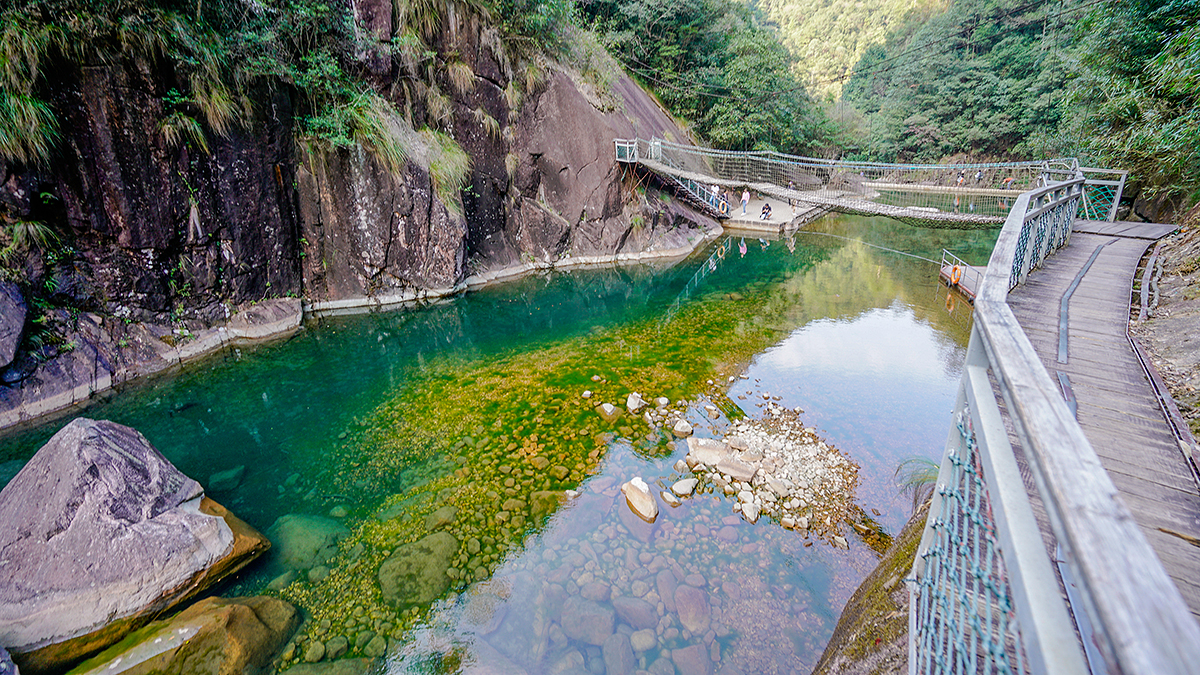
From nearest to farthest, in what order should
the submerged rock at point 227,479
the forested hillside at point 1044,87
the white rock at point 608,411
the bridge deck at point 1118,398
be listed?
1. the bridge deck at point 1118,398
2. the submerged rock at point 227,479
3. the white rock at point 608,411
4. the forested hillside at point 1044,87

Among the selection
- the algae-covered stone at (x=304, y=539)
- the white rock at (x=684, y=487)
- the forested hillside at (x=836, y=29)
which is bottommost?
the algae-covered stone at (x=304, y=539)

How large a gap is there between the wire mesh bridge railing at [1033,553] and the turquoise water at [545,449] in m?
2.45

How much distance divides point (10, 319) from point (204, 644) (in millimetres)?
6712

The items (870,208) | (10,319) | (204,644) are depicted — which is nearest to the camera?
(204,644)

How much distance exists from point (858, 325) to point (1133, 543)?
1045cm

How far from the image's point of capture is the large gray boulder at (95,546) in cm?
341

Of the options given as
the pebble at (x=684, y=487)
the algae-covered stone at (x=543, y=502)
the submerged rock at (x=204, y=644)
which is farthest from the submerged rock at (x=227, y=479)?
the pebble at (x=684, y=487)

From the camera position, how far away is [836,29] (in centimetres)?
5638

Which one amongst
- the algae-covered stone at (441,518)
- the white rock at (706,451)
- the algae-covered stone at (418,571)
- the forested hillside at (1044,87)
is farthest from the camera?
the forested hillside at (1044,87)

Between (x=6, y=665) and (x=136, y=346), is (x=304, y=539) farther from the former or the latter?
(x=136, y=346)

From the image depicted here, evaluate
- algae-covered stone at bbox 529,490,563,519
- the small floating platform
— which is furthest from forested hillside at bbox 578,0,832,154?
algae-covered stone at bbox 529,490,563,519

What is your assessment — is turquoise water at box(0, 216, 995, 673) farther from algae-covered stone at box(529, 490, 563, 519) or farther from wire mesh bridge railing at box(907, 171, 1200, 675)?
wire mesh bridge railing at box(907, 171, 1200, 675)

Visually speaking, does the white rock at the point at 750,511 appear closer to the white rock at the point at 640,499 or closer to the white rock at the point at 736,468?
the white rock at the point at 736,468

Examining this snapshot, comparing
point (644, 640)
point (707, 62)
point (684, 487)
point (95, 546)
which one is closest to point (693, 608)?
point (644, 640)
